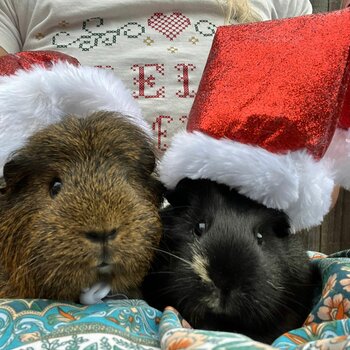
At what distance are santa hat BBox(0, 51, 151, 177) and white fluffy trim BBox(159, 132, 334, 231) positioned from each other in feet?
0.29

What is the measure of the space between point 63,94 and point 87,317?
296 mm

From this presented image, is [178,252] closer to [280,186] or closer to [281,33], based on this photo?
[280,186]

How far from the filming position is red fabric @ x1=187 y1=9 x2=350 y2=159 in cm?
68

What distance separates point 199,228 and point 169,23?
0.67 metres

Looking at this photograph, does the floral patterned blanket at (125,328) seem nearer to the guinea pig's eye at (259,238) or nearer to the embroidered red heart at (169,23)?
the guinea pig's eye at (259,238)

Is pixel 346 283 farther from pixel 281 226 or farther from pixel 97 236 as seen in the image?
pixel 97 236

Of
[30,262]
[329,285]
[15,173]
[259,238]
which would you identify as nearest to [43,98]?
[15,173]

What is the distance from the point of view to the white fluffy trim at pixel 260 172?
67 cm

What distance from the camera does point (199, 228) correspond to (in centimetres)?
69

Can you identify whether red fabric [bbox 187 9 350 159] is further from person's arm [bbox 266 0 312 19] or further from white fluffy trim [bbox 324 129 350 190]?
person's arm [bbox 266 0 312 19]

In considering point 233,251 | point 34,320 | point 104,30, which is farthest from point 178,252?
point 104,30

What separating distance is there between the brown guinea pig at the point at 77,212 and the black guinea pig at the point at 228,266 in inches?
1.5

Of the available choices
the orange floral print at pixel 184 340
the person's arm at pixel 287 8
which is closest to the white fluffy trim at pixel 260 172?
the orange floral print at pixel 184 340

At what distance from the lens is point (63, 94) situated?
736 mm
